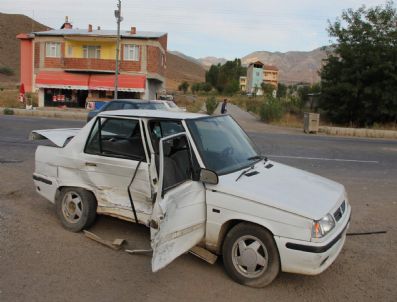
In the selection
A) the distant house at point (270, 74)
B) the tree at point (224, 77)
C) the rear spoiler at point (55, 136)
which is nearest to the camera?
the rear spoiler at point (55, 136)

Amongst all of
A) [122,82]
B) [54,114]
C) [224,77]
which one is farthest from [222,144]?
[224,77]

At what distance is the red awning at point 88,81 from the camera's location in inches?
1612

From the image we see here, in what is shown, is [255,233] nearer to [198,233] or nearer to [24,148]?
[198,233]

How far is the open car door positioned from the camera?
368 centimetres

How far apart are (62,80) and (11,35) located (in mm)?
100888

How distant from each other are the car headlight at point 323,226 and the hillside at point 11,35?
112200 millimetres

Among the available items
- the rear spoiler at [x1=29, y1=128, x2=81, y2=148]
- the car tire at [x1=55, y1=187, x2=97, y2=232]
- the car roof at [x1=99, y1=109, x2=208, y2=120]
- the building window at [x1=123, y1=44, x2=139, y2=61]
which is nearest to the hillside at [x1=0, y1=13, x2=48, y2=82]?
the building window at [x1=123, y1=44, x2=139, y2=61]

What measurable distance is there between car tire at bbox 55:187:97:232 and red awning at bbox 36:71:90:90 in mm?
37810

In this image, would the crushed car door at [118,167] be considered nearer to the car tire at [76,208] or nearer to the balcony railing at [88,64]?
the car tire at [76,208]

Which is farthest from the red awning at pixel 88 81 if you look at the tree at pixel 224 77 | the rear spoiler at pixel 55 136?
the tree at pixel 224 77

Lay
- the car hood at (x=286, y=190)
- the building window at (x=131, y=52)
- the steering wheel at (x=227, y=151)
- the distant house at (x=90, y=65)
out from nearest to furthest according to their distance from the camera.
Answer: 1. the car hood at (x=286, y=190)
2. the steering wheel at (x=227, y=151)
3. the distant house at (x=90, y=65)
4. the building window at (x=131, y=52)

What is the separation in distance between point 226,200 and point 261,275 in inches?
29.9

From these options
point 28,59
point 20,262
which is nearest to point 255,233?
point 20,262

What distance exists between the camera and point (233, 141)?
515 centimetres
